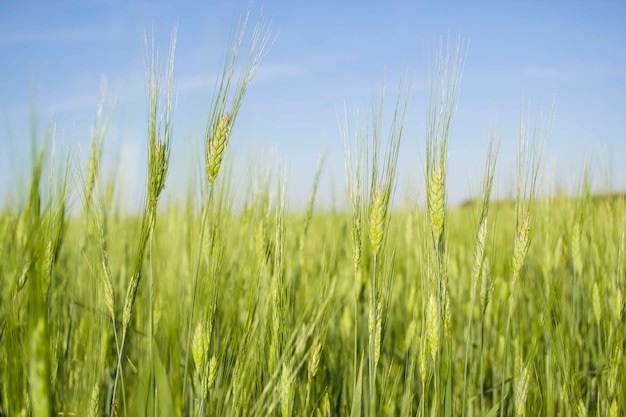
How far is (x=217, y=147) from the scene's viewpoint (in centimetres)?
105

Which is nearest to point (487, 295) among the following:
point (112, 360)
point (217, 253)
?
point (217, 253)

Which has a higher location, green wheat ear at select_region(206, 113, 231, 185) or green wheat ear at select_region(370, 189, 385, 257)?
green wheat ear at select_region(206, 113, 231, 185)

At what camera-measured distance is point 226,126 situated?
1.08 metres

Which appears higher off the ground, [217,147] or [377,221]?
[217,147]

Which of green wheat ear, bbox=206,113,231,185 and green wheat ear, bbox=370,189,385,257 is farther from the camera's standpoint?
green wheat ear, bbox=370,189,385,257

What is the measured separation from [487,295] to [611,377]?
0.35 metres

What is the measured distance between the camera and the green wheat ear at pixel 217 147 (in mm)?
1031

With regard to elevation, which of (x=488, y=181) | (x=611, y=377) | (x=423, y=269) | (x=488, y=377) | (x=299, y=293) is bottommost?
(x=488, y=377)

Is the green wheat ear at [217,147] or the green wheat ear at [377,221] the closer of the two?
the green wheat ear at [217,147]

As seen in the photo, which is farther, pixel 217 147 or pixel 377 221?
pixel 377 221

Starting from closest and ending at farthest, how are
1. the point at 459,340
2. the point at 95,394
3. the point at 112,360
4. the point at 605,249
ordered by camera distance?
the point at 95,394
the point at 112,360
the point at 459,340
the point at 605,249

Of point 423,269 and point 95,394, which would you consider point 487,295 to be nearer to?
point 423,269

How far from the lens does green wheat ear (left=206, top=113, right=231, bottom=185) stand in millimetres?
1031

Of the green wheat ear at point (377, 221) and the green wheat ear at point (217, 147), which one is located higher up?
the green wheat ear at point (217, 147)
